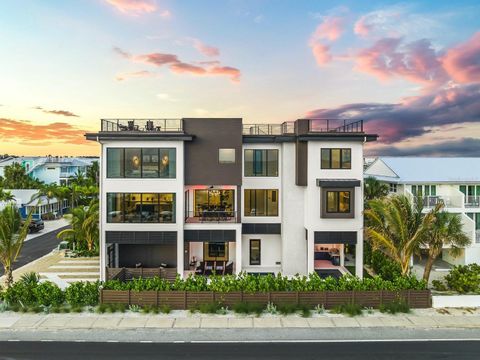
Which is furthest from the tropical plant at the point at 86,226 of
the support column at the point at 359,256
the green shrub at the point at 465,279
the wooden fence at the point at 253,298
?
the green shrub at the point at 465,279

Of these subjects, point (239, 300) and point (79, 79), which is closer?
point (239, 300)

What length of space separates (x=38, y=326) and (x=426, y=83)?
3089 cm

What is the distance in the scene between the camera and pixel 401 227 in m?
18.5

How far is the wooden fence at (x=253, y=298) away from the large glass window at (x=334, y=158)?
8776 millimetres

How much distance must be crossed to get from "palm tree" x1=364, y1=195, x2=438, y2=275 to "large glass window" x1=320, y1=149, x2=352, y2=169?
4551mm

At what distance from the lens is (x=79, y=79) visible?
30031mm

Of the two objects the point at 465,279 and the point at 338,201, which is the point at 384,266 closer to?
the point at 465,279

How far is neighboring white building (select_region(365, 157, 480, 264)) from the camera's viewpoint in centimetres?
2581

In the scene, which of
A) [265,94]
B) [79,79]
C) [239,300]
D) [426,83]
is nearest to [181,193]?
[239,300]

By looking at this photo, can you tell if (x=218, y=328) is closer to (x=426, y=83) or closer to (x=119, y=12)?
(x=119, y=12)

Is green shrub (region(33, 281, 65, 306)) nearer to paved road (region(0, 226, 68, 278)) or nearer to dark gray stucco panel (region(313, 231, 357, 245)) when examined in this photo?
paved road (region(0, 226, 68, 278))

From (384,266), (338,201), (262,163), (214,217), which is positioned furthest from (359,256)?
(214,217)

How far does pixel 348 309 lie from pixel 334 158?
33.2 feet
